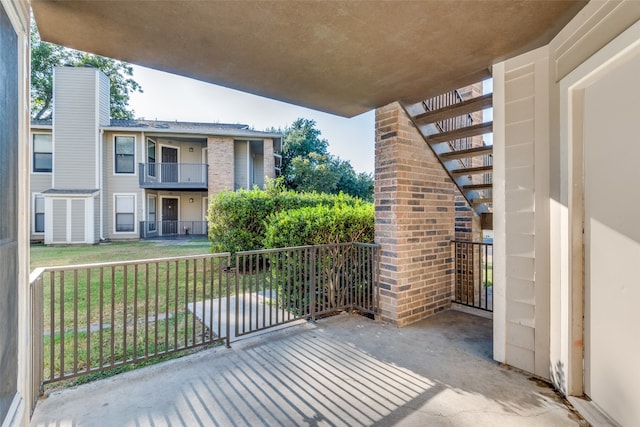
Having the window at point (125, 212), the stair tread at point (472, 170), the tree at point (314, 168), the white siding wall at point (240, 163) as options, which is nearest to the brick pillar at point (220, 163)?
the white siding wall at point (240, 163)

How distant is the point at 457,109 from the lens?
3326 millimetres

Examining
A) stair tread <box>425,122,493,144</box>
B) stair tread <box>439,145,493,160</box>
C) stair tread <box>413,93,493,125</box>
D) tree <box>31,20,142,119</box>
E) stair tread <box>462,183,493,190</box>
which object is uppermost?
tree <box>31,20,142,119</box>

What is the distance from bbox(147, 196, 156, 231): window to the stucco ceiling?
13048 millimetres

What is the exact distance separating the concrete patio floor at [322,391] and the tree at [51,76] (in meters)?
18.5

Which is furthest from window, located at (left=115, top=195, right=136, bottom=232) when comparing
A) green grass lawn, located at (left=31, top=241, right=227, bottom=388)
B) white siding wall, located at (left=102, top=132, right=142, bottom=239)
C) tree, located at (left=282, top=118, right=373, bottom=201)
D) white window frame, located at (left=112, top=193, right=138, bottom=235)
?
tree, located at (left=282, top=118, right=373, bottom=201)

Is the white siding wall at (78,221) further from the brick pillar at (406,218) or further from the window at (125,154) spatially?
the brick pillar at (406,218)

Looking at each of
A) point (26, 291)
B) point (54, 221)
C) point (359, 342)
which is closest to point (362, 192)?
point (54, 221)

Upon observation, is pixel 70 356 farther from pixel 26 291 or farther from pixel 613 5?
pixel 613 5

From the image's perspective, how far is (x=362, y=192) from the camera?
2019 centimetres

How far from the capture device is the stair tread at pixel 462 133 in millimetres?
3273

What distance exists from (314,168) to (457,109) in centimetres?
1427

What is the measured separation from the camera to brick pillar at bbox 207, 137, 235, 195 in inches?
526

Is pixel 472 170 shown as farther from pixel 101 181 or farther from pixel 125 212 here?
pixel 101 181

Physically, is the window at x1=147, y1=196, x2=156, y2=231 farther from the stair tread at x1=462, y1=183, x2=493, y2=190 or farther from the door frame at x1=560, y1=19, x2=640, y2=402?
the door frame at x1=560, y1=19, x2=640, y2=402
